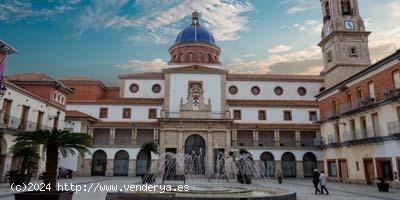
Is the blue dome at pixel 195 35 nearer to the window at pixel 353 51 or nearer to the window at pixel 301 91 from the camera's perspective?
the window at pixel 301 91

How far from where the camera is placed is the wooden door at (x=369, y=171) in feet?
70.6

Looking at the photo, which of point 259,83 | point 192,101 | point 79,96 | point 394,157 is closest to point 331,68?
point 259,83

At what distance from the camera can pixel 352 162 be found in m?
23.9

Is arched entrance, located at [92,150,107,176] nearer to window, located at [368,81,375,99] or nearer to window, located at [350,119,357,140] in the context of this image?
window, located at [350,119,357,140]

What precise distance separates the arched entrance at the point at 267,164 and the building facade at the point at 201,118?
0.12 m

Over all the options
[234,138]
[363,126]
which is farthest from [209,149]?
[363,126]

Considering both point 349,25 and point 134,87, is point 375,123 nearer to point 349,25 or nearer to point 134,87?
point 349,25

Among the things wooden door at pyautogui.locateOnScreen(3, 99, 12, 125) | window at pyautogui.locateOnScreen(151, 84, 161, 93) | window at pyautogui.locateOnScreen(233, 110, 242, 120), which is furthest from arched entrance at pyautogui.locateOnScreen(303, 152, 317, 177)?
wooden door at pyautogui.locateOnScreen(3, 99, 12, 125)

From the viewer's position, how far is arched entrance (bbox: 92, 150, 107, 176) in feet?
112

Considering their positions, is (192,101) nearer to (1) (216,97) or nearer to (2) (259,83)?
(1) (216,97)

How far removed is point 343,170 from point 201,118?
16.3 meters

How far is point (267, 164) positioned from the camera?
3525 centimetres

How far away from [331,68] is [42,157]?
34.8m

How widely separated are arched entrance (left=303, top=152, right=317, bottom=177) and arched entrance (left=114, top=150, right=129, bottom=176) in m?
21.5
